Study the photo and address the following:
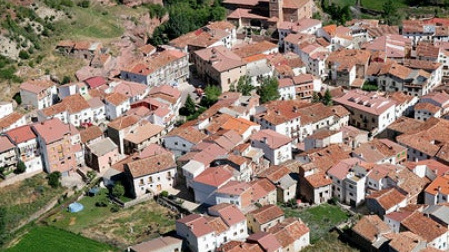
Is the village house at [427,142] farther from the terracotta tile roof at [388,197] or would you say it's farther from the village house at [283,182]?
the village house at [283,182]

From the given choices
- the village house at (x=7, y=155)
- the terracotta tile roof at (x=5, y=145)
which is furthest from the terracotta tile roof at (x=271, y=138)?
the terracotta tile roof at (x=5, y=145)

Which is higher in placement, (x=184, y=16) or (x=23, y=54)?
(x=184, y=16)

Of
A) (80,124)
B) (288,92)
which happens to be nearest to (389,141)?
(288,92)

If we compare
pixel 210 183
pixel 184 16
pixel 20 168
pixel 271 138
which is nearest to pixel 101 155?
pixel 20 168

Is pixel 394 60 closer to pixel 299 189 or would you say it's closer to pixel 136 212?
pixel 299 189

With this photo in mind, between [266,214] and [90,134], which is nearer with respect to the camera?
[266,214]

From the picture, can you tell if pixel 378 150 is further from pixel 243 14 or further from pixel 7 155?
pixel 243 14
